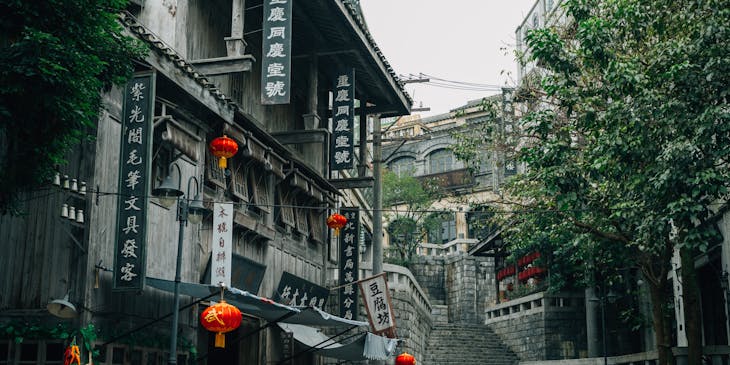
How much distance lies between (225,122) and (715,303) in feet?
45.0

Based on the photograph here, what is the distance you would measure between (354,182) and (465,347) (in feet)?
41.7

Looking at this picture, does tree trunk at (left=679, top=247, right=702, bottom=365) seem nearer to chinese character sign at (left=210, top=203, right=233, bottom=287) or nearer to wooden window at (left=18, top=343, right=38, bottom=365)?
chinese character sign at (left=210, top=203, right=233, bottom=287)

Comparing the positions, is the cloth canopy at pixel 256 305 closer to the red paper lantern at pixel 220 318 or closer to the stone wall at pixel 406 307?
the red paper lantern at pixel 220 318

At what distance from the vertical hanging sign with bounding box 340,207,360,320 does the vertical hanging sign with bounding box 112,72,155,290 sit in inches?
431

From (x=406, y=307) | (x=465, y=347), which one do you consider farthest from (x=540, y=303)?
(x=406, y=307)

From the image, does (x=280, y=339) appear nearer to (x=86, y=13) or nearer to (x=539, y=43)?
(x=539, y=43)

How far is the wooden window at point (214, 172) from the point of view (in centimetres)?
1720

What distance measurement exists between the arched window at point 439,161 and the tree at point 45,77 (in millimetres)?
53290

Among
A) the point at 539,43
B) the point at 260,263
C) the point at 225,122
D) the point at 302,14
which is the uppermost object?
the point at 302,14

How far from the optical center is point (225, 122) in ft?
55.6

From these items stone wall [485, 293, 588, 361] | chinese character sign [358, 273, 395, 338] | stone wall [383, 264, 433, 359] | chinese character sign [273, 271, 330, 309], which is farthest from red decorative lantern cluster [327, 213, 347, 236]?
stone wall [485, 293, 588, 361]

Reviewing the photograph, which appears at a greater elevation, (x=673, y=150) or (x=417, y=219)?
(x=417, y=219)

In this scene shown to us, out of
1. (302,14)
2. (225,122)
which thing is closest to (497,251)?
(302,14)

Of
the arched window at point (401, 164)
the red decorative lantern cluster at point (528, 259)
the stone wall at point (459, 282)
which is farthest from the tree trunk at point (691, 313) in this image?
the arched window at point (401, 164)
